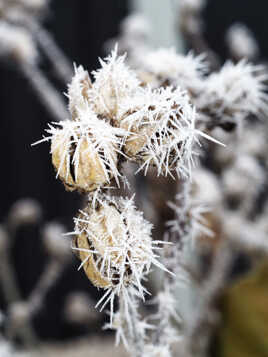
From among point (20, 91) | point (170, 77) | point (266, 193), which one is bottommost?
point (170, 77)

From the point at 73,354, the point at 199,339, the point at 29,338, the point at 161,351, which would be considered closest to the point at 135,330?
the point at 161,351

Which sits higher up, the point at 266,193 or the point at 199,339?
the point at 266,193

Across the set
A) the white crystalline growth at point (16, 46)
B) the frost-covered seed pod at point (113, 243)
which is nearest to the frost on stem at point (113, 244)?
the frost-covered seed pod at point (113, 243)

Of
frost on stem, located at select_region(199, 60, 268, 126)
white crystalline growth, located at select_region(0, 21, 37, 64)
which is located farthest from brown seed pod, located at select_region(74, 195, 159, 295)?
white crystalline growth, located at select_region(0, 21, 37, 64)

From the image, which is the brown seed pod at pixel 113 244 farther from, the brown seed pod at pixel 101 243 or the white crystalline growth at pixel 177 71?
the white crystalline growth at pixel 177 71

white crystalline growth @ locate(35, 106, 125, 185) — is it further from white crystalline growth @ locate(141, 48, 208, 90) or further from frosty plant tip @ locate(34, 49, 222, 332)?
→ white crystalline growth @ locate(141, 48, 208, 90)

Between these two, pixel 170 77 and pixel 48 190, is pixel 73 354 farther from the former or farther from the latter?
pixel 170 77

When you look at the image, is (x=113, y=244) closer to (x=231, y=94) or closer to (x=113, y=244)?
(x=113, y=244)
